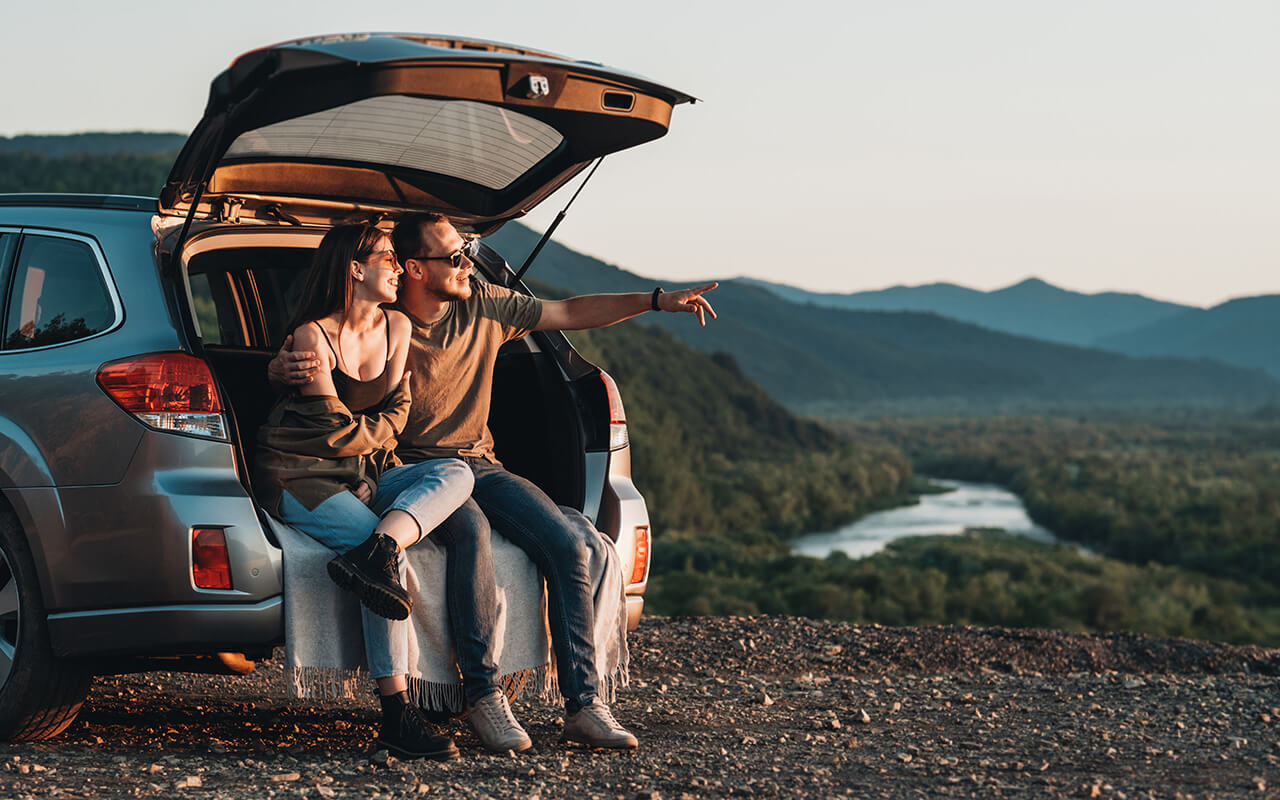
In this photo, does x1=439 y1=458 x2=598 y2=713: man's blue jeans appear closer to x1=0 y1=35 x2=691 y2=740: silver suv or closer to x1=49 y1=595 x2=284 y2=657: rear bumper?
x1=0 y1=35 x2=691 y2=740: silver suv

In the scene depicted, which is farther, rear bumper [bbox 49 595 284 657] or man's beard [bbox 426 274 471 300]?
man's beard [bbox 426 274 471 300]

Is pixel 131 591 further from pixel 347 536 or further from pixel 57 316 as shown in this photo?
pixel 57 316

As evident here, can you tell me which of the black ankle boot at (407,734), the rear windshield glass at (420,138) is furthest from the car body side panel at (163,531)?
the rear windshield glass at (420,138)

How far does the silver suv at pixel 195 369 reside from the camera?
14.2ft

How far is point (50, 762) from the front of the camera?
4.54 metres

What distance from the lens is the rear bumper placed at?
4.31 meters

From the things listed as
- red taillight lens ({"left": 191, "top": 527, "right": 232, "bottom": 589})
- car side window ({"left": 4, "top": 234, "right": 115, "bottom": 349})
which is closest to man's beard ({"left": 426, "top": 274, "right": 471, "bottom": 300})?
car side window ({"left": 4, "top": 234, "right": 115, "bottom": 349})

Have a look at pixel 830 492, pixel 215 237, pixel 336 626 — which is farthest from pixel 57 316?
pixel 830 492

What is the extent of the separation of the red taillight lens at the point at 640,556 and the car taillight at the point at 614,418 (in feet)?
1.18

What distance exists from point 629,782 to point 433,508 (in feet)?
3.75

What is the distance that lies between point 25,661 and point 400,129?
2376mm

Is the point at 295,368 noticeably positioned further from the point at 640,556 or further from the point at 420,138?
the point at 640,556

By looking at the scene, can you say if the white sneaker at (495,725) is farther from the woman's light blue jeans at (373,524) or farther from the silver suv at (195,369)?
the silver suv at (195,369)

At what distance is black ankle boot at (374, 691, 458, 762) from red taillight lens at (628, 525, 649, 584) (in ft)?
3.40
